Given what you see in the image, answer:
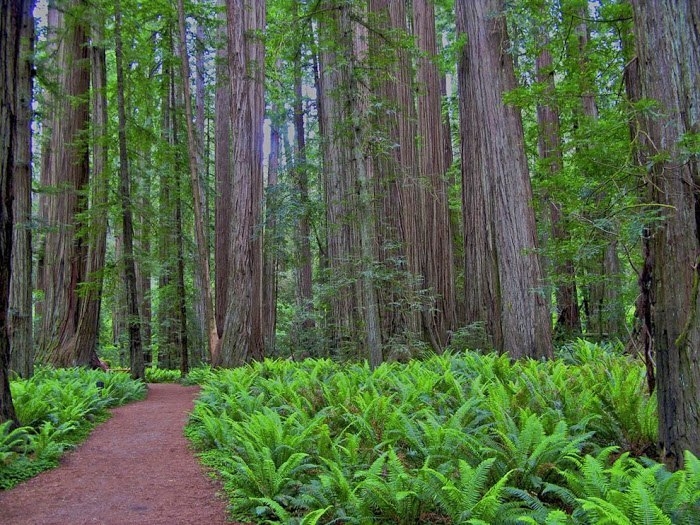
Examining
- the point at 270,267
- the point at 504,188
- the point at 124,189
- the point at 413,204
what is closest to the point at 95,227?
the point at 124,189

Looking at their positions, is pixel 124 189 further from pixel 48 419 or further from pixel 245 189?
pixel 48 419

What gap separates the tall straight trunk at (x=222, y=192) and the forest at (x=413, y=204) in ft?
0.21

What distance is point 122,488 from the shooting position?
4.31m

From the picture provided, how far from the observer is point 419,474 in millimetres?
3369

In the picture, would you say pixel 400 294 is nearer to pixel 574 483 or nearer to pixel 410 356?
pixel 410 356

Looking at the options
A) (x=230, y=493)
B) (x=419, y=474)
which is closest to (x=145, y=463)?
(x=230, y=493)

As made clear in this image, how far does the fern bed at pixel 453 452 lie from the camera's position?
2982 millimetres

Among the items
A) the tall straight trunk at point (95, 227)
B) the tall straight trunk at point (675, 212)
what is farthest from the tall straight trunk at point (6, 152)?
the tall straight trunk at point (95, 227)

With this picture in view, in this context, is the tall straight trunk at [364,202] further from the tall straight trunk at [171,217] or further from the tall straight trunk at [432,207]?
the tall straight trunk at [171,217]

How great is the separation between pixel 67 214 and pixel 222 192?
3.63 metres

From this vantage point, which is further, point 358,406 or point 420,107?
point 420,107

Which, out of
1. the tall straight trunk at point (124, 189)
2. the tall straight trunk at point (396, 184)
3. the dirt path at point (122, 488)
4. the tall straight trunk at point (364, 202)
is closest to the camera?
the dirt path at point (122, 488)

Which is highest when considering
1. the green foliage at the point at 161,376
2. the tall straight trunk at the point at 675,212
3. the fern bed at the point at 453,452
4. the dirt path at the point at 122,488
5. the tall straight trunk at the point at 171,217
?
the tall straight trunk at the point at 171,217

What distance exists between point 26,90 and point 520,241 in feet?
23.7
